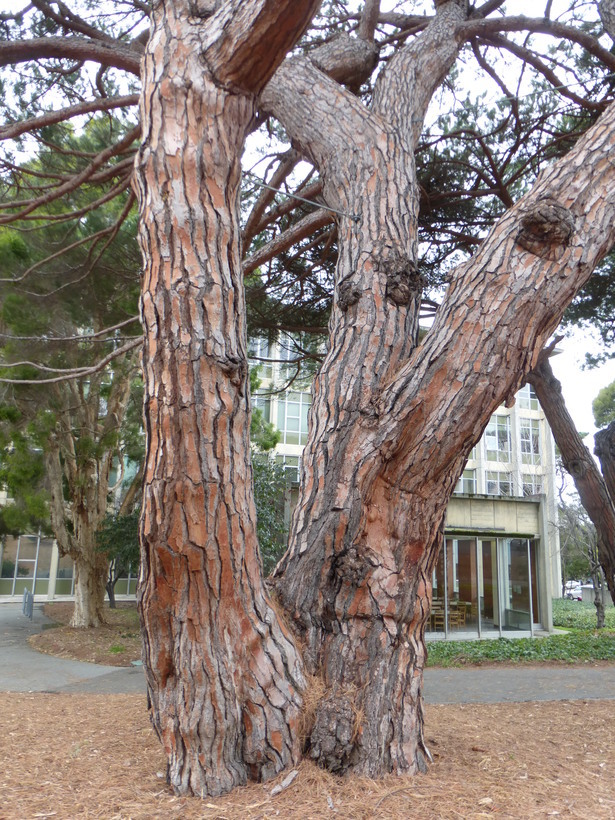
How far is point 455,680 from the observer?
28.2ft

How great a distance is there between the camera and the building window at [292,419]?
105 feet

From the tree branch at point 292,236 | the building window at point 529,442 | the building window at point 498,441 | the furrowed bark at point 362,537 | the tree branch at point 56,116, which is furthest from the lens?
the building window at point 529,442

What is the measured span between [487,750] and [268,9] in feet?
12.8

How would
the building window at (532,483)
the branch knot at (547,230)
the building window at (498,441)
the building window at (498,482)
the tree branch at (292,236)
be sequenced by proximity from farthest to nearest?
the building window at (498,441) → the building window at (498,482) → the building window at (532,483) → the tree branch at (292,236) → the branch knot at (547,230)

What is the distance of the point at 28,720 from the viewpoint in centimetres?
527

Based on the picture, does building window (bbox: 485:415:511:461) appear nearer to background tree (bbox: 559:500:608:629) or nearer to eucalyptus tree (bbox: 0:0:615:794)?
background tree (bbox: 559:500:608:629)

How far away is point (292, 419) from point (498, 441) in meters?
12.5

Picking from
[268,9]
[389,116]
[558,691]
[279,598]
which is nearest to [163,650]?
[279,598]

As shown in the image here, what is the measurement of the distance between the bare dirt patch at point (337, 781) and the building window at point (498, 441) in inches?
1309

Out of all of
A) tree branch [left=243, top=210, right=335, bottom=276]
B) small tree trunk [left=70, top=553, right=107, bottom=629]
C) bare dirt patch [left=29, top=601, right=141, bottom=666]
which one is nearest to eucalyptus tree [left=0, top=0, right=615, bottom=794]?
tree branch [left=243, top=210, right=335, bottom=276]

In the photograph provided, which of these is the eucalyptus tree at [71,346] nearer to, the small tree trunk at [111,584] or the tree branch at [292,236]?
the tree branch at [292,236]

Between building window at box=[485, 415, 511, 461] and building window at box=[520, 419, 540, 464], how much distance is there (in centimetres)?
95

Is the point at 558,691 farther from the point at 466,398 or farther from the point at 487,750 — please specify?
the point at 466,398

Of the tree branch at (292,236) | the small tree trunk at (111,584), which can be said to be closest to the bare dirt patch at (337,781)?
the tree branch at (292,236)
